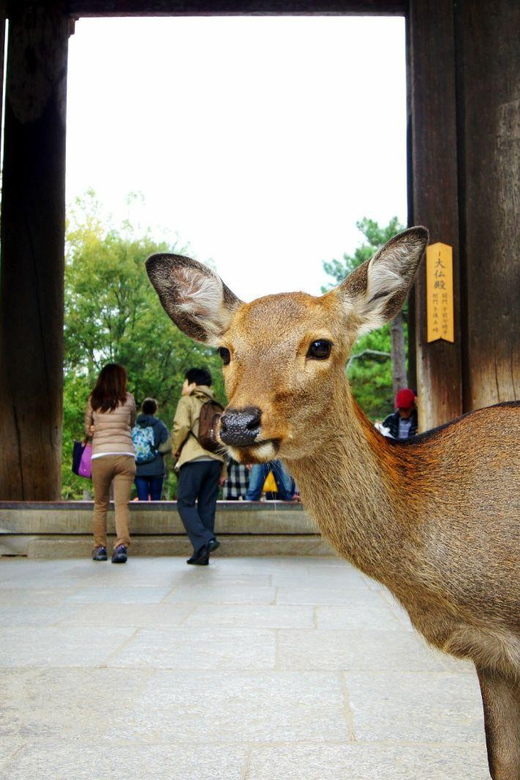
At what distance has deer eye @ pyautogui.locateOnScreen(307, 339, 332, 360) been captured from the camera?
302cm

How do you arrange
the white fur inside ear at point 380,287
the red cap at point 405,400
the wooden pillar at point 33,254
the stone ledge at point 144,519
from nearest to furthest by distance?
the white fur inside ear at point 380,287
the red cap at point 405,400
the stone ledge at point 144,519
the wooden pillar at point 33,254

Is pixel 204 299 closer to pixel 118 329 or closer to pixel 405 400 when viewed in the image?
pixel 405 400

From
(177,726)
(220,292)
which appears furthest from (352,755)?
(220,292)

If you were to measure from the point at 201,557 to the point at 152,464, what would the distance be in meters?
3.17

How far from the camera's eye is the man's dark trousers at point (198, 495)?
8.81 meters

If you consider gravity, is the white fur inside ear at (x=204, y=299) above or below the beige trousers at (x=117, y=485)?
above

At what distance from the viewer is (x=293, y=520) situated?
10023mm

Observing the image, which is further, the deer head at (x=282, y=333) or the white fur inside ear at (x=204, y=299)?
the white fur inside ear at (x=204, y=299)

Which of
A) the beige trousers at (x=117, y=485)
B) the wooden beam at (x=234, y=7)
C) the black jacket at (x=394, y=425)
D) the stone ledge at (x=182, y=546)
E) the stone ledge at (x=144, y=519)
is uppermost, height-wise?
the wooden beam at (x=234, y=7)

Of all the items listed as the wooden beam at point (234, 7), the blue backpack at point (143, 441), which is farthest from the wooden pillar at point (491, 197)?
the blue backpack at point (143, 441)

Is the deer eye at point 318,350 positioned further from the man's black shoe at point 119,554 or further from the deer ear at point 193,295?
the man's black shoe at point 119,554

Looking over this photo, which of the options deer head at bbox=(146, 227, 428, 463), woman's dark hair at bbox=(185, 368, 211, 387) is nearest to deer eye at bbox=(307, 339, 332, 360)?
deer head at bbox=(146, 227, 428, 463)

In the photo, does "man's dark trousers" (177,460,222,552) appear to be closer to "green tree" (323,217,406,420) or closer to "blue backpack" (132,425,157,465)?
"blue backpack" (132,425,157,465)

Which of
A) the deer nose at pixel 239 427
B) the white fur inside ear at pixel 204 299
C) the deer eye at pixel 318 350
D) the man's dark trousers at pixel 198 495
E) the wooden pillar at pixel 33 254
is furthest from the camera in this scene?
the wooden pillar at pixel 33 254
